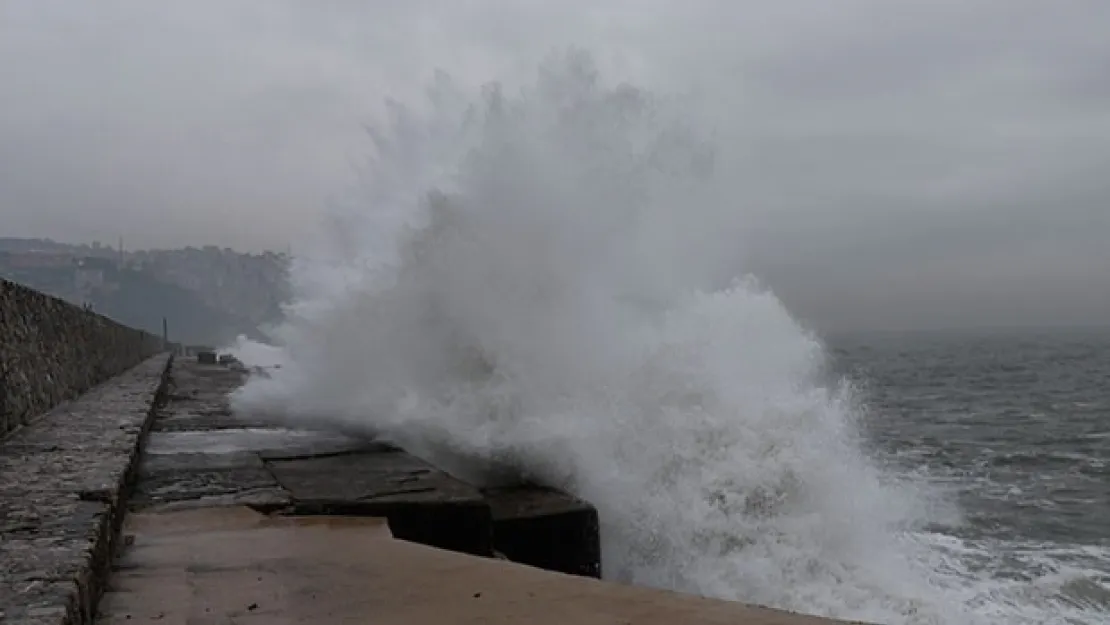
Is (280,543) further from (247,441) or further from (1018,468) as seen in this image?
(1018,468)

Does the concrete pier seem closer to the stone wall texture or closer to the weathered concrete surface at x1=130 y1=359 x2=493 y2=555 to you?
the weathered concrete surface at x1=130 y1=359 x2=493 y2=555

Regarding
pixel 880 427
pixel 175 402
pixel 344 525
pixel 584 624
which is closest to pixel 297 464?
pixel 344 525

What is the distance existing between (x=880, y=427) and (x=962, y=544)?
1001 cm

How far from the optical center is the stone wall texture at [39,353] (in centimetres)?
471

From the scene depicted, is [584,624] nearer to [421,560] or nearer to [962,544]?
[421,560]

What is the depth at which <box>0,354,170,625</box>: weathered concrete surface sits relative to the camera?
2.21 meters

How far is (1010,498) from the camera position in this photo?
1045 centimetres

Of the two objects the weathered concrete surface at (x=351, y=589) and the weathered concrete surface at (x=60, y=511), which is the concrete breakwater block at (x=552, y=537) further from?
the weathered concrete surface at (x=60, y=511)

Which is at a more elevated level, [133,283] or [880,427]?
[133,283]

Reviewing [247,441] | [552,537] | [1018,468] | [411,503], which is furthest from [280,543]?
[1018,468]

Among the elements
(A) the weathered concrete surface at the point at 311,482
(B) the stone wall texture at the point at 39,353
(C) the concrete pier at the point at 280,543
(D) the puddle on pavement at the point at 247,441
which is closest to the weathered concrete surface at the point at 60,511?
(C) the concrete pier at the point at 280,543

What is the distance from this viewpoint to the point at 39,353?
18.9 ft

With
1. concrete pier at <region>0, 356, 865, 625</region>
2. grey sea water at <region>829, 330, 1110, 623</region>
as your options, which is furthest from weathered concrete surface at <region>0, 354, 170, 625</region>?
grey sea water at <region>829, 330, 1110, 623</region>

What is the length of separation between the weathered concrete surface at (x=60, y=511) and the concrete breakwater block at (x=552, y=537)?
1693mm
